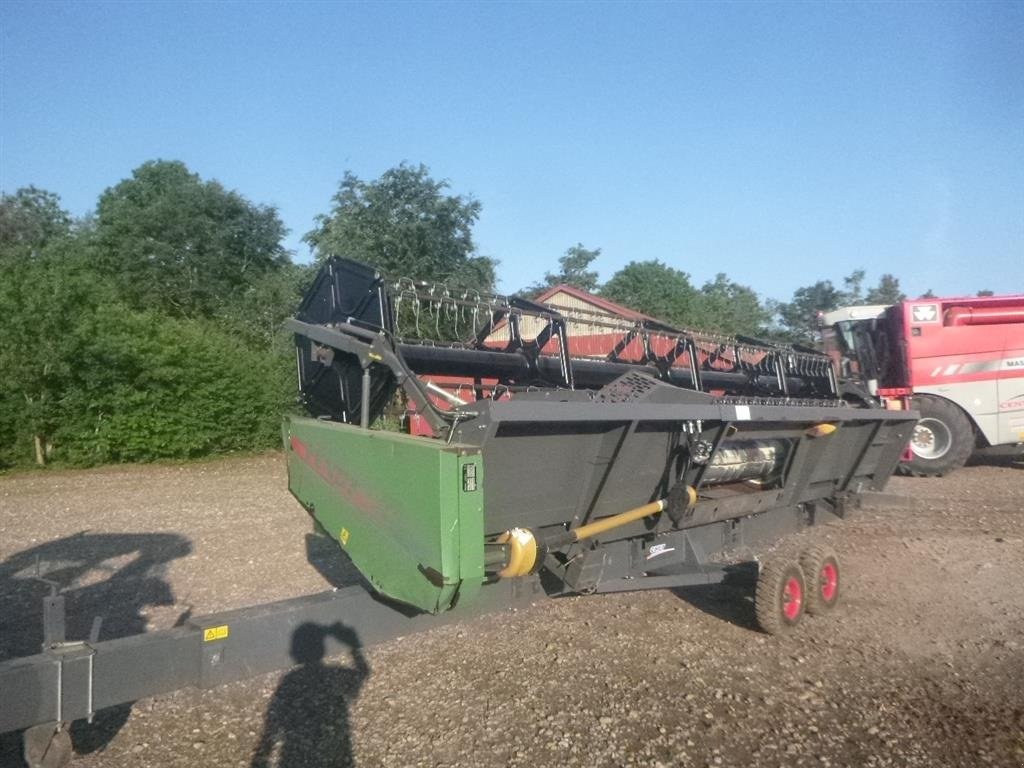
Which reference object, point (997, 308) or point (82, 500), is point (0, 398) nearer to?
point (82, 500)

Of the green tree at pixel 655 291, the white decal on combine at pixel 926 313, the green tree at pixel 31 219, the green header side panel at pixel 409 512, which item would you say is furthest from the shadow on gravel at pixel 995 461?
the green tree at pixel 31 219

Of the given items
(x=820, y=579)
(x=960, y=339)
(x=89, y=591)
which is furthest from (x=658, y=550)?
(x=960, y=339)

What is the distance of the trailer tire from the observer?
11719 millimetres

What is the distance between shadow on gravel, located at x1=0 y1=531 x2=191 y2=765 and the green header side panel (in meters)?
1.19

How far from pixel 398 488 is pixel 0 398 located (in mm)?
13105

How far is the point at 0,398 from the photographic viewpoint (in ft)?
44.9

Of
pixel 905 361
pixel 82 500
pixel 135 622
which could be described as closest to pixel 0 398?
pixel 82 500

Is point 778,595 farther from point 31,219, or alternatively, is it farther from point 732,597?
point 31,219

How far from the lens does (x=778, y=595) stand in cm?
478

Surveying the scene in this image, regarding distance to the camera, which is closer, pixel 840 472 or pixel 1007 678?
pixel 1007 678

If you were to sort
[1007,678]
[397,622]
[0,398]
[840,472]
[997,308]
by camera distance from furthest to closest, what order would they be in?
1. [0,398]
2. [997,308]
3. [840,472]
4. [1007,678]
5. [397,622]

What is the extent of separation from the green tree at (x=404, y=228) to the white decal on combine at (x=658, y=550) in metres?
12.7

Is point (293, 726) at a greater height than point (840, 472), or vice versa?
point (840, 472)

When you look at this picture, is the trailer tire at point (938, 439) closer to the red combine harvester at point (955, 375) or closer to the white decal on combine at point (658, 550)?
the red combine harvester at point (955, 375)
